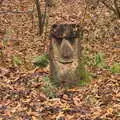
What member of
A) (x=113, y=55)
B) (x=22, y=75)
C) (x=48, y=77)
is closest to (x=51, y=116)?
(x=48, y=77)

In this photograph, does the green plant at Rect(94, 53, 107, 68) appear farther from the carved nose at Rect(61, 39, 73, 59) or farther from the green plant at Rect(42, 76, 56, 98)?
the green plant at Rect(42, 76, 56, 98)

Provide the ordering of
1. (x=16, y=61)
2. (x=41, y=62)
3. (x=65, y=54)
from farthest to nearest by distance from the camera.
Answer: (x=16, y=61)
(x=41, y=62)
(x=65, y=54)

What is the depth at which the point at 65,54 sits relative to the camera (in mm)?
7297

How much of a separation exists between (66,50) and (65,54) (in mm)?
78

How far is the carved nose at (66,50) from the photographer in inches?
286

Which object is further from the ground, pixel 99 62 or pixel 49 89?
pixel 99 62

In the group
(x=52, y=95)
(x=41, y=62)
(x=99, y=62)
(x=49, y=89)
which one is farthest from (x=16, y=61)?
(x=52, y=95)

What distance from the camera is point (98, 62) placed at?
8742 mm

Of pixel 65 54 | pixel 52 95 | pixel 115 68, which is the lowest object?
pixel 52 95

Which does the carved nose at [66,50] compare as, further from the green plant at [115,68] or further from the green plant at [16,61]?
the green plant at [16,61]

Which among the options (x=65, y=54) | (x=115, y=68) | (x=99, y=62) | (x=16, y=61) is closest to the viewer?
(x=65, y=54)

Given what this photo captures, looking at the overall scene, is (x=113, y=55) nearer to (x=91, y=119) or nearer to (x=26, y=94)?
(x=26, y=94)

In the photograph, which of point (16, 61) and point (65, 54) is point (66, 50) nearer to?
point (65, 54)

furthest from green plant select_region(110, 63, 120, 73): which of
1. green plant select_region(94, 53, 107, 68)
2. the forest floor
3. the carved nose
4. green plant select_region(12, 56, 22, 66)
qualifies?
green plant select_region(12, 56, 22, 66)
